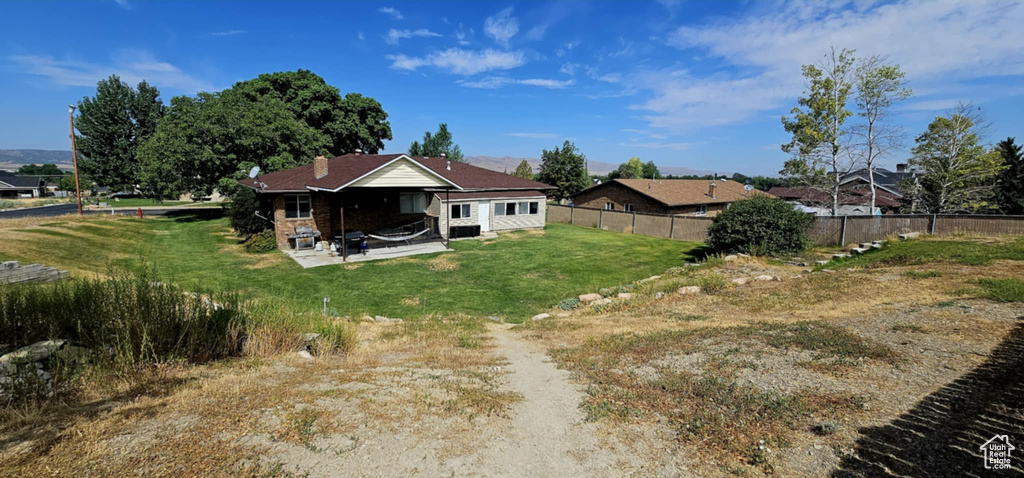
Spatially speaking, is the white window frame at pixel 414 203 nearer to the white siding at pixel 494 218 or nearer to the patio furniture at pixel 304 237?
the white siding at pixel 494 218

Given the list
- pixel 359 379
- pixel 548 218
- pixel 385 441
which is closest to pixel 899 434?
pixel 385 441

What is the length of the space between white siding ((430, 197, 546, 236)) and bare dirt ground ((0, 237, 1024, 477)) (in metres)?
16.3

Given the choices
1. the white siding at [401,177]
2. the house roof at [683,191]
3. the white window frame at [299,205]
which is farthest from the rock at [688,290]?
the house roof at [683,191]

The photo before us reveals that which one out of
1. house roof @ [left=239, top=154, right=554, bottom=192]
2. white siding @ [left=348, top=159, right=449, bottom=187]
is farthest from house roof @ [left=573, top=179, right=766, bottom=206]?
white siding @ [left=348, top=159, right=449, bottom=187]

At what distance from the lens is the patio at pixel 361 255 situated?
15.9m

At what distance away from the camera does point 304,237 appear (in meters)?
18.0

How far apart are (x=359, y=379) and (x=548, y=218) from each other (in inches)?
1065

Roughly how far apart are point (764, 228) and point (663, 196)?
14.4 m

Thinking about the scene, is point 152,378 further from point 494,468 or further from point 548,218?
point 548,218

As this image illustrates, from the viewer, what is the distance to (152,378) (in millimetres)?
4391

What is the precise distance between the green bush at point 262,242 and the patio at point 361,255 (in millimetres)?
1066

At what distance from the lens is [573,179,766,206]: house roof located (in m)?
28.8

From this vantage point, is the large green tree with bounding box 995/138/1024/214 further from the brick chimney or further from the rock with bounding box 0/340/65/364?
the rock with bounding box 0/340/65/364

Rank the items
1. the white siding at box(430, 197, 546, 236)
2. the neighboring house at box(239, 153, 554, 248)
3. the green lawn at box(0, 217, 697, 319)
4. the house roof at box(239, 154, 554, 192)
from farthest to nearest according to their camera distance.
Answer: the white siding at box(430, 197, 546, 236) < the neighboring house at box(239, 153, 554, 248) < the house roof at box(239, 154, 554, 192) < the green lawn at box(0, 217, 697, 319)
